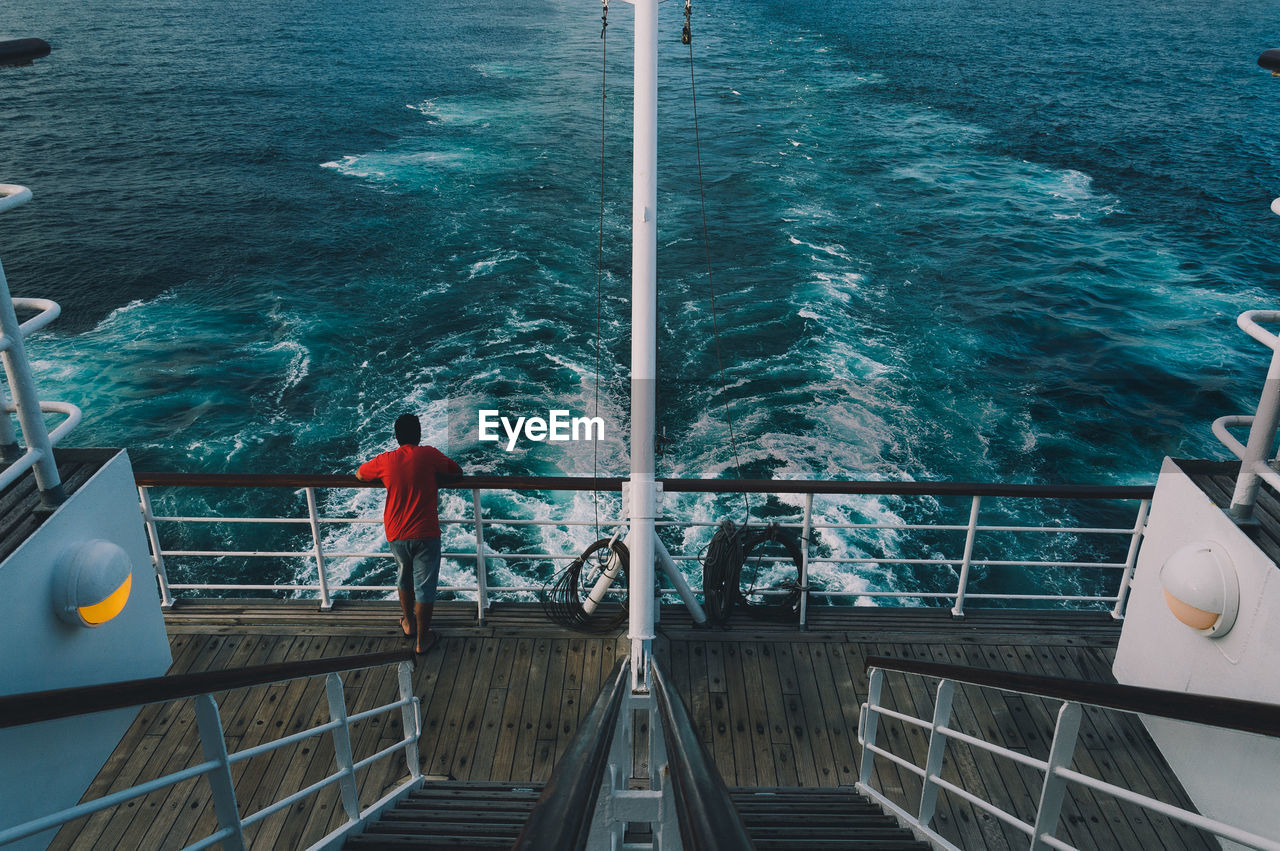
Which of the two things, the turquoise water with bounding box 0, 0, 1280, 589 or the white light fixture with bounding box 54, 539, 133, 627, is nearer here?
the white light fixture with bounding box 54, 539, 133, 627

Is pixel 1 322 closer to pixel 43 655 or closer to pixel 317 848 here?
pixel 43 655

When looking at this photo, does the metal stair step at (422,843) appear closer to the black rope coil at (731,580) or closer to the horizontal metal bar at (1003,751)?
the horizontal metal bar at (1003,751)

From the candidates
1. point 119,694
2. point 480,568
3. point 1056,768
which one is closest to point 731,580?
point 480,568

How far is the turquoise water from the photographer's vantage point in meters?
11.2

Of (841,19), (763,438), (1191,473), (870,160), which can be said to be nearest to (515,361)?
(763,438)

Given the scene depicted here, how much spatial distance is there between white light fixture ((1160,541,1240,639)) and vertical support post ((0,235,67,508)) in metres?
3.83

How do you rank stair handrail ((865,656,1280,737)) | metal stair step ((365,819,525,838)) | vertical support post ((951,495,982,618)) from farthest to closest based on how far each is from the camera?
vertical support post ((951,495,982,618))
metal stair step ((365,819,525,838))
stair handrail ((865,656,1280,737))

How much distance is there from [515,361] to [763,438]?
13.3ft

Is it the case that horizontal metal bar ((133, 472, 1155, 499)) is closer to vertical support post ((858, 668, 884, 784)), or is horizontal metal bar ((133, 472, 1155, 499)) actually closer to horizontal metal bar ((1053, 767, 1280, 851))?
vertical support post ((858, 668, 884, 784))

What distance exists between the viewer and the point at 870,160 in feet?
69.7

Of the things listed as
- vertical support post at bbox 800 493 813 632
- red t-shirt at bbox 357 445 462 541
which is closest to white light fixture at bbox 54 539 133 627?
red t-shirt at bbox 357 445 462 541

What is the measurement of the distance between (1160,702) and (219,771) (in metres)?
1.96

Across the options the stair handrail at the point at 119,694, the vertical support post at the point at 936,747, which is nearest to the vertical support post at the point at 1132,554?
the vertical support post at the point at 936,747

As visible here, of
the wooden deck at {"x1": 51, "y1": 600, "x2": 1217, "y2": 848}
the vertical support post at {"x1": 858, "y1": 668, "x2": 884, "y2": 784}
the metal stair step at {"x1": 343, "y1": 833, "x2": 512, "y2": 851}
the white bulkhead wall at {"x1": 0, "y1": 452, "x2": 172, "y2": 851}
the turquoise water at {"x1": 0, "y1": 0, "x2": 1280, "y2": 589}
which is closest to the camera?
the white bulkhead wall at {"x1": 0, "y1": 452, "x2": 172, "y2": 851}
